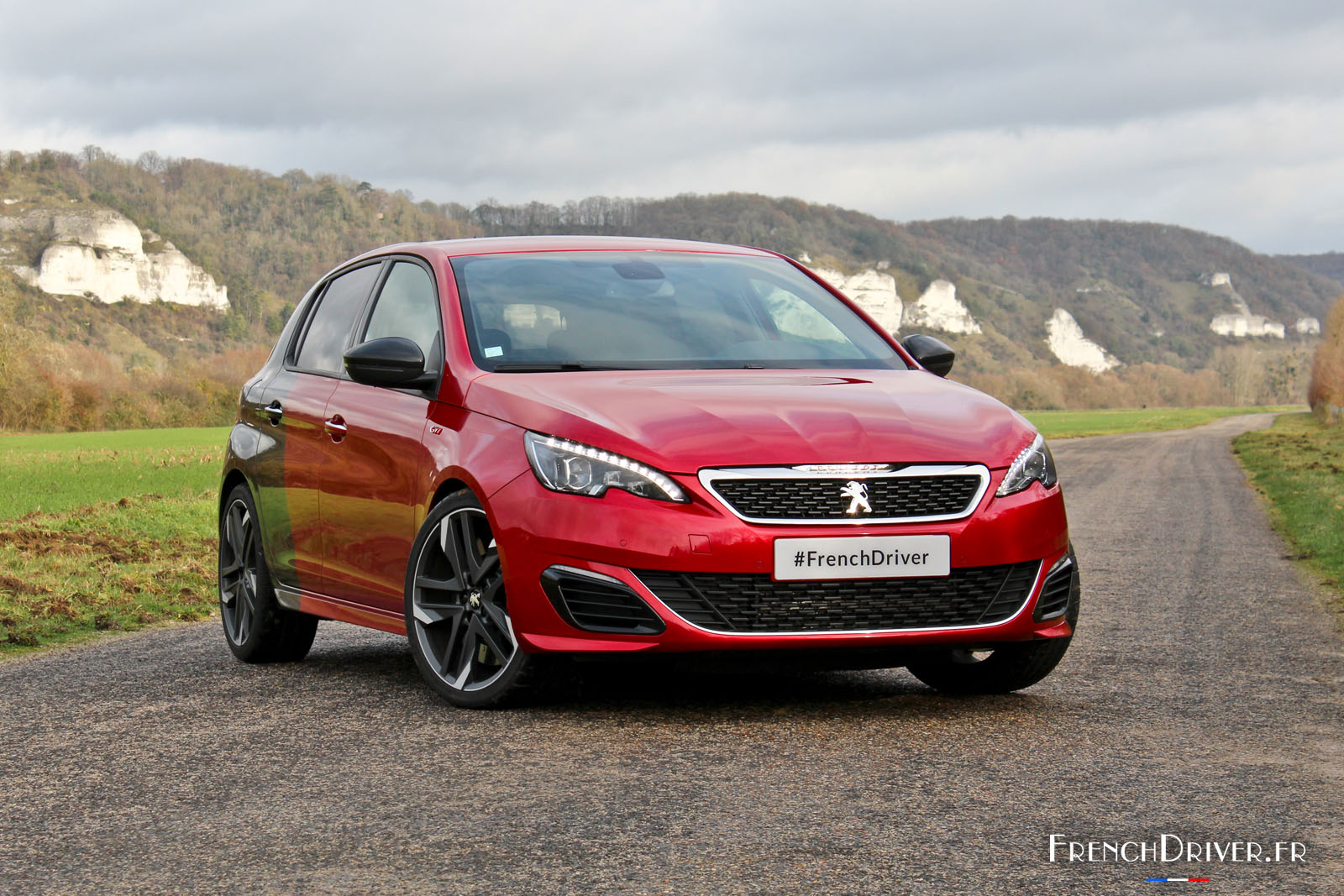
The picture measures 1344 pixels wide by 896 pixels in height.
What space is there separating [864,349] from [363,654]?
288 centimetres

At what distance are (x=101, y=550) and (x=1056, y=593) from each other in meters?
10.3

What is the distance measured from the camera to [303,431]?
6801 mm

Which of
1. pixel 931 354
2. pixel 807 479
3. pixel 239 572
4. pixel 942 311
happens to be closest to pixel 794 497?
pixel 807 479

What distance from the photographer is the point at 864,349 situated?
252 inches

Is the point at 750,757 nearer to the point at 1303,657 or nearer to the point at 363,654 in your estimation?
the point at 363,654

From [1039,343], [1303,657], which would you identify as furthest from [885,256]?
[1303,657]

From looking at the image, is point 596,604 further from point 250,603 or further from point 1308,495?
point 1308,495

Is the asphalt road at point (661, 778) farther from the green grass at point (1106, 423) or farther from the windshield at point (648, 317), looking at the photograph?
the green grass at point (1106, 423)

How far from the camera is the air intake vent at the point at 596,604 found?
5023mm

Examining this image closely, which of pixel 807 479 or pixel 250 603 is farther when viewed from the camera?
pixel 250 603

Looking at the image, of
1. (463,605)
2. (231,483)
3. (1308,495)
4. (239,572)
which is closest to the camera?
(463,605)

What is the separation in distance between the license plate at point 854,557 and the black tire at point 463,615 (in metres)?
0.94

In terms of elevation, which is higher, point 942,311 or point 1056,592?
point 942,311

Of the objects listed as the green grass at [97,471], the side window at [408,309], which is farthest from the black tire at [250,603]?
the green grass at [97,471]
